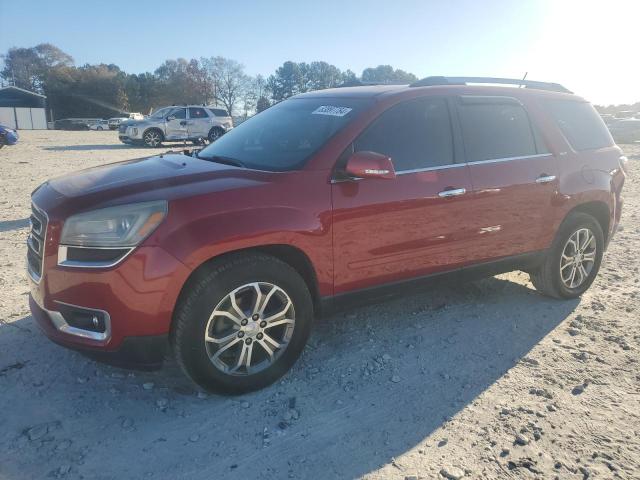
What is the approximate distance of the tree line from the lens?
69.7m

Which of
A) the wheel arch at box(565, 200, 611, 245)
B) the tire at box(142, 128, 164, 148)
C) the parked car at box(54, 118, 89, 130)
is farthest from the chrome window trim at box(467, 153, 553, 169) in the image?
the parked car at box(54, 118, 89, 130)

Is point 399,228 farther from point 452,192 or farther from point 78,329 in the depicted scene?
point 78,329

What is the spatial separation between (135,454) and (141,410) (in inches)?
15.5

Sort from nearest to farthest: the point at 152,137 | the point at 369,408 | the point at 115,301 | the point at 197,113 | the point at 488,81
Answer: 1. the point at 115,301
2. the point at 369,408
3. the point at 488,81
4. the point at 152,137
5. the point at 197,113

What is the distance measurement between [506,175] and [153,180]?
104 inches

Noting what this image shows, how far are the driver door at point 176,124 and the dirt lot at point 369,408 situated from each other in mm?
18670

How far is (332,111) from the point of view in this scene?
3.67 meters

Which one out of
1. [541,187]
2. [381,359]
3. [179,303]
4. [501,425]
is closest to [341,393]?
[381,359]

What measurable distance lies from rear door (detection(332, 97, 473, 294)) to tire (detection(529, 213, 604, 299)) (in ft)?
3.62

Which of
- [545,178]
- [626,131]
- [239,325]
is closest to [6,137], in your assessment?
[239,325]

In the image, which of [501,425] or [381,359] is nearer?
[501,425]

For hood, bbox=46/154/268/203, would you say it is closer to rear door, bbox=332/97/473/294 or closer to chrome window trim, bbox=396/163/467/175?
rear door, bbox=332/97/473/294

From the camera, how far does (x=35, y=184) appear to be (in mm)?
10336

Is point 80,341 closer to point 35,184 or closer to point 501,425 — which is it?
point 501,425
